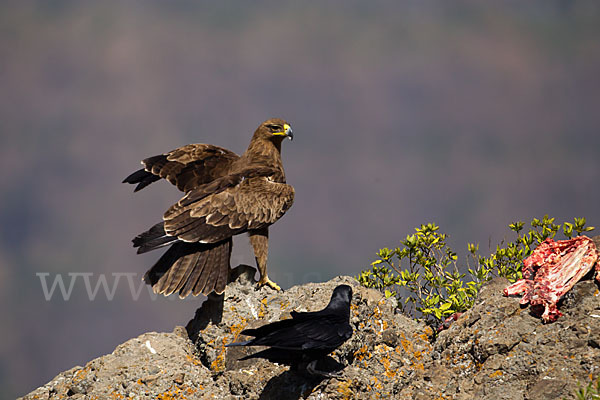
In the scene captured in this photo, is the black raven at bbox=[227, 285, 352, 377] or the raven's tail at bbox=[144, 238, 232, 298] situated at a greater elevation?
the raven's tail at bbox=[144, 238, 232, 298]

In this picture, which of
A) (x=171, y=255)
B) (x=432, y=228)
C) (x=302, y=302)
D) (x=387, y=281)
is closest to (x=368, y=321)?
(x=302, y=302)

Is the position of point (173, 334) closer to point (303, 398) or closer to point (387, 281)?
point (303, 398)

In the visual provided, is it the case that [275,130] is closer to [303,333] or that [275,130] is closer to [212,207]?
[212,207]

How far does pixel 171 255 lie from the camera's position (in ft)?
26.5

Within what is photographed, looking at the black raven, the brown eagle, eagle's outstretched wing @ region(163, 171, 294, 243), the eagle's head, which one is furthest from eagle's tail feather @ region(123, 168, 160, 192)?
the black raven

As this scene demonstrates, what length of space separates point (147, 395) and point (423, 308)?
3.65m

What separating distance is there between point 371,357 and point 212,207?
2.78m

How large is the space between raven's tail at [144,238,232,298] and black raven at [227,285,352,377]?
1780 millimetres

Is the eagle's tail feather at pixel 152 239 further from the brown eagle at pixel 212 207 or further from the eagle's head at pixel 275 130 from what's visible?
the eagle's head at pixel 275 130

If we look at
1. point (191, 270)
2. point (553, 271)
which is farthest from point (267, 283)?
point (553, 271)

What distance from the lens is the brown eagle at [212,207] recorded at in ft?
Result: 25.9

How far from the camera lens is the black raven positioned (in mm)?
5965

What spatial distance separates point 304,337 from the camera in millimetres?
6031

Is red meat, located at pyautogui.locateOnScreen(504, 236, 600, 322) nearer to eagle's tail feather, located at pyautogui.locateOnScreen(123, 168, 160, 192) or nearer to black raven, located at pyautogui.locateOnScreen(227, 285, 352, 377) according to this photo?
black raven, located at pyautogui.locateOnScreen(227, 285, 352, 377)
